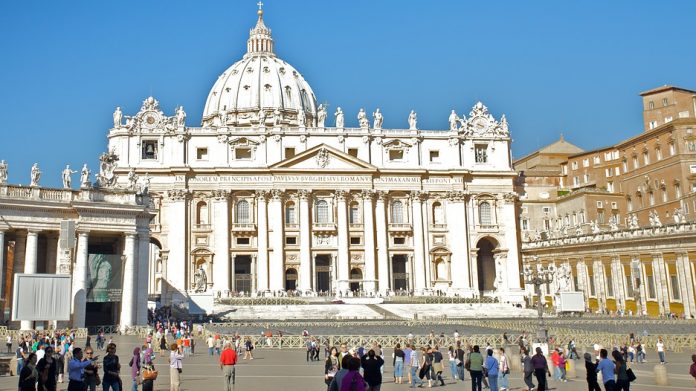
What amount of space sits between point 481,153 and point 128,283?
46.4 metres

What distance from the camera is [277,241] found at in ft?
220

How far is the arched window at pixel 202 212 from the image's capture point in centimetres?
6738

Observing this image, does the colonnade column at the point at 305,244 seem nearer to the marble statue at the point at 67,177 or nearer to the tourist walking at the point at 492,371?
the marble statue at the point at 67,177

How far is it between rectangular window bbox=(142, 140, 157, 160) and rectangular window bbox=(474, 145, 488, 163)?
31813 millimetres

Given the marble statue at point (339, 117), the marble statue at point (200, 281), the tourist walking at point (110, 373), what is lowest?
the tourist walking at point (110, 373)

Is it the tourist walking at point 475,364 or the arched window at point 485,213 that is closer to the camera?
the tourist walking at point 475,364

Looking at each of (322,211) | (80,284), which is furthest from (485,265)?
(80,284)

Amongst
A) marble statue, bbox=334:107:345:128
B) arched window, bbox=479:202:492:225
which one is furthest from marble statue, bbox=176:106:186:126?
arched window, bbox=479:202:492:225

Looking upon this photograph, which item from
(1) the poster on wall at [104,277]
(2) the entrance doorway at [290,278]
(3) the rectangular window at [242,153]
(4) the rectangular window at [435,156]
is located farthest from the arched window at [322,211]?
(1) the poster on wall at [104,277]

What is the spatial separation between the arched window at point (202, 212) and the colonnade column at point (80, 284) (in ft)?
106

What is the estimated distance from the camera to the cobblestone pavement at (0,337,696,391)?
59.4 ft

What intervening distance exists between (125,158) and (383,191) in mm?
24312

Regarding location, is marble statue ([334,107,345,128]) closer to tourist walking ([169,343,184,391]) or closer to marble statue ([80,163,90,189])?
marble statue ([80,163,90,189])

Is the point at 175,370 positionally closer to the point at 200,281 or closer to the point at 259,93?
the point at 200,281
